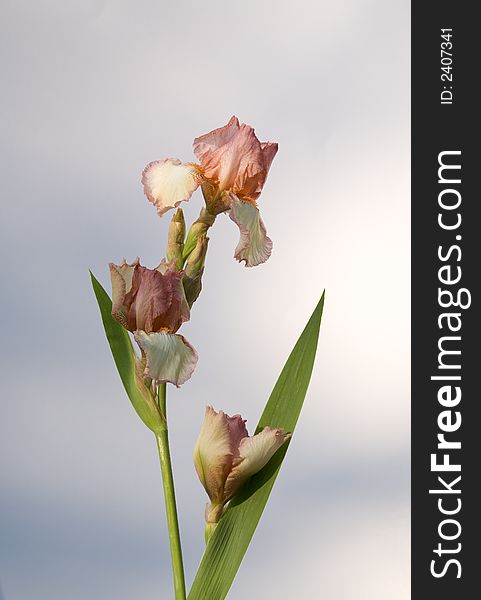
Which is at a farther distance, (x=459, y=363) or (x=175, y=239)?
(x=459, y=363)

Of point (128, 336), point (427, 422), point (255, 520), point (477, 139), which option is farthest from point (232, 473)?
point (477, 139)

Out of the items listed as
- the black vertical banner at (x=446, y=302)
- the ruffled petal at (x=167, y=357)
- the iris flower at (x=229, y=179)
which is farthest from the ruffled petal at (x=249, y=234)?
the black vertical banner at (x=446, y=302)

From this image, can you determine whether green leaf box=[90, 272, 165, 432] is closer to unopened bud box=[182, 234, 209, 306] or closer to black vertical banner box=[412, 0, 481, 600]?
unopened bud box=[182, 234, 209, 306]

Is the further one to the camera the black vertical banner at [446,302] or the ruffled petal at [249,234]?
the black vertical banner at [446,302]

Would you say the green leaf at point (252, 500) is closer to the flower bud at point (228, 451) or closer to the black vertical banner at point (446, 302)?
the flower bud at point (228, 451)

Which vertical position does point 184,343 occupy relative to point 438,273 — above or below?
below

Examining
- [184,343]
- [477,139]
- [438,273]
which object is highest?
[477,139]

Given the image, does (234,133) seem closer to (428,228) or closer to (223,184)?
(223,184)

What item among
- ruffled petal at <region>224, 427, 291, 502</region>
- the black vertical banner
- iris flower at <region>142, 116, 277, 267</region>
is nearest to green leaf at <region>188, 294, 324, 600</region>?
ruffled petal at <region>224, 427, 291, 502</region>
